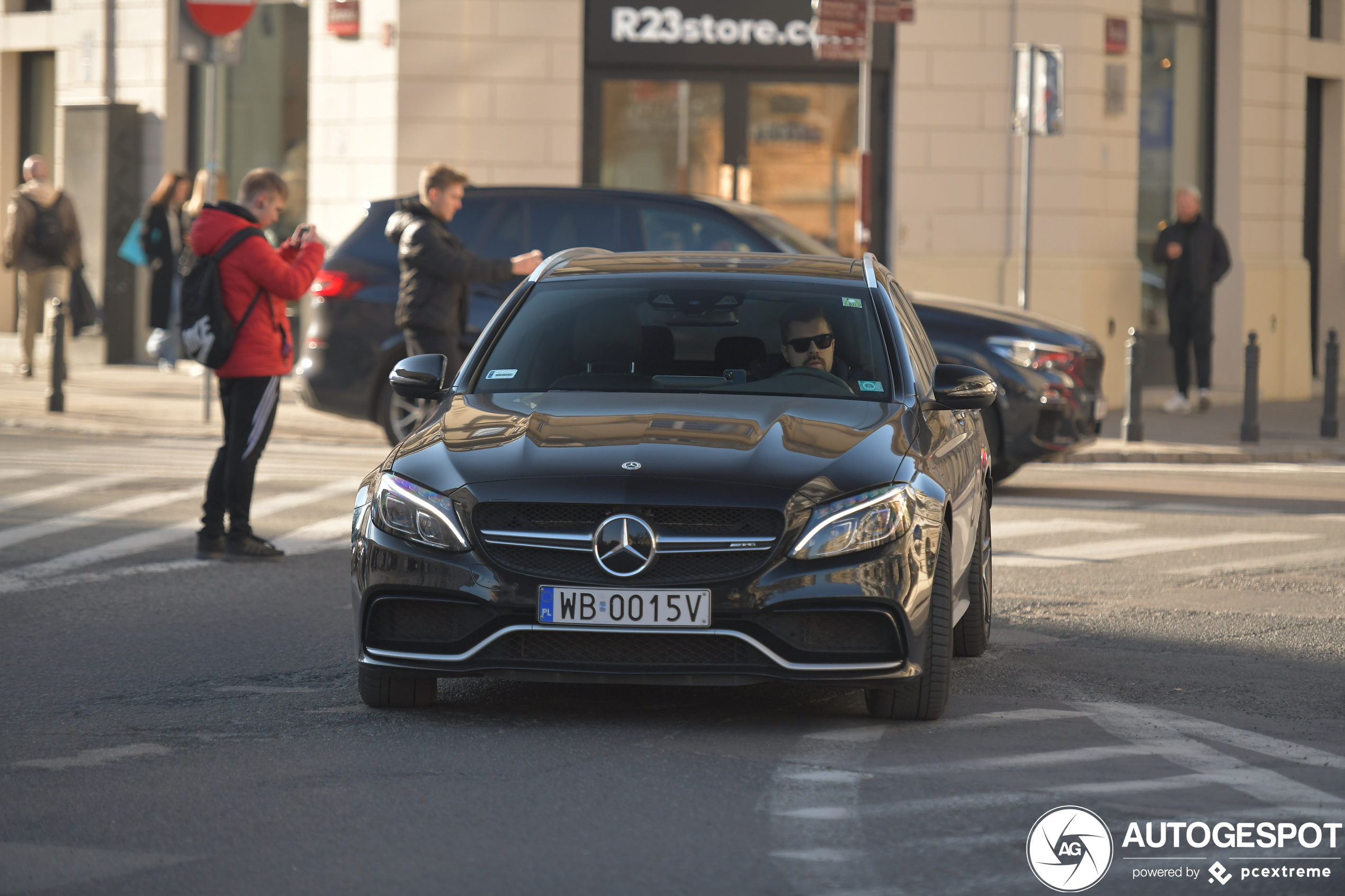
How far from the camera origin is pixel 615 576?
5793 millimetres

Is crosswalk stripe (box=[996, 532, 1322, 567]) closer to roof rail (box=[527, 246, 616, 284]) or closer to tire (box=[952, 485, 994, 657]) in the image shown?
tire (box=[952, 485, 994, 657])

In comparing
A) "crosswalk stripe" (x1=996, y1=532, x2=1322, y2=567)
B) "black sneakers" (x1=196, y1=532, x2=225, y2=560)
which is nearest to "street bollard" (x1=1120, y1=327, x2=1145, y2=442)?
"crosswalk stripe" (x1=996, y1=532, x2=1322, y2=567)

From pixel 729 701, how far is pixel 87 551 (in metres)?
4.74

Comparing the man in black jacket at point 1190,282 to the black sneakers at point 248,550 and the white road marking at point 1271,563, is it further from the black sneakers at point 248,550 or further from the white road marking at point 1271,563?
the black sneakers at point 248,550

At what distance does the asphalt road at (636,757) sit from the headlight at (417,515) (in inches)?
23.1

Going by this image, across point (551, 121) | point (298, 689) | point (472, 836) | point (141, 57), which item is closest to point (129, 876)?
point (472, 836)

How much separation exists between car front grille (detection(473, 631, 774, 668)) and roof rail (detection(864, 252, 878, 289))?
6.46ft

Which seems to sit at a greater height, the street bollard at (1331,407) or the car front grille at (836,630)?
the street bollard at (1331,407)

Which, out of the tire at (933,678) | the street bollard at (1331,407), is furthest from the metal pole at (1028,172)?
the tire at (933,678)

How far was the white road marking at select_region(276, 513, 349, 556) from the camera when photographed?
10383 mm

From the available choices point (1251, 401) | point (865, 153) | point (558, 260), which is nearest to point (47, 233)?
point (865, 153)

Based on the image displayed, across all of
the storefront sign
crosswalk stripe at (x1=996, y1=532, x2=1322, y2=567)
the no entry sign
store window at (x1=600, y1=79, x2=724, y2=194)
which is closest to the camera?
crosswalk stripe at (x1=996, y1=532, x2=1322, y2=567)

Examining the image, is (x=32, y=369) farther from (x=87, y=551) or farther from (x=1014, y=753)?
(x=1014, y=753)

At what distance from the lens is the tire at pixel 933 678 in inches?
241
